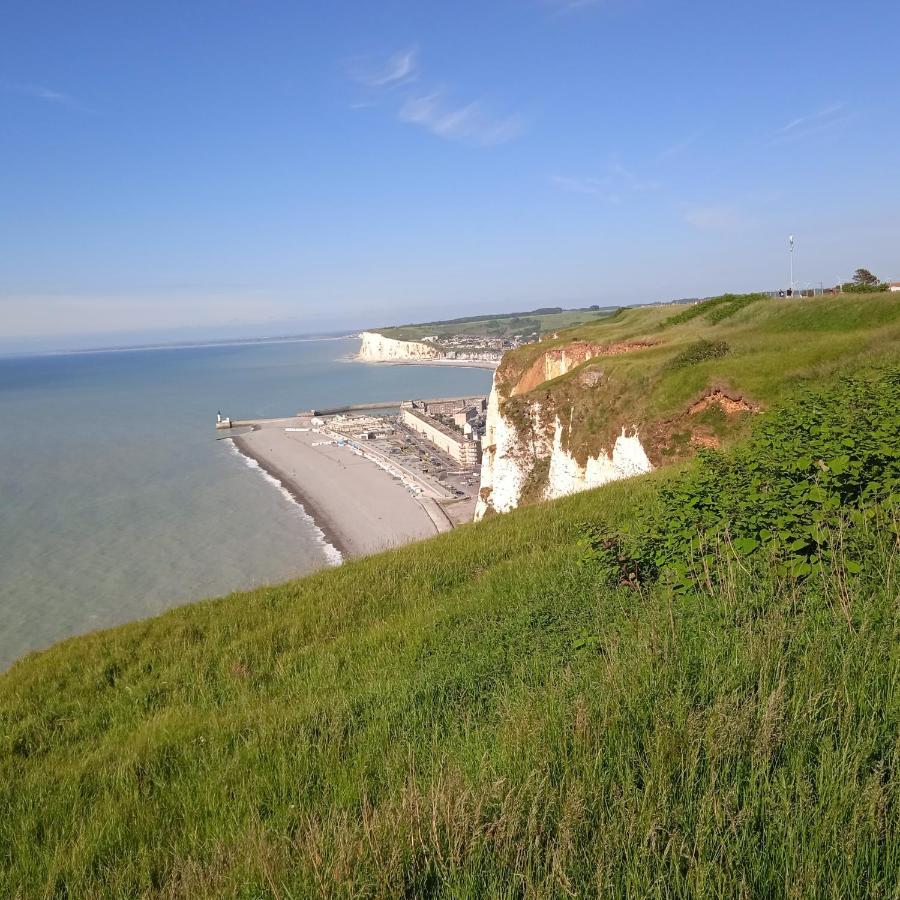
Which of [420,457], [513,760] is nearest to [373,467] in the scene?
[420,457]

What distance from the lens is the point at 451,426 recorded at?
8262 centimetres

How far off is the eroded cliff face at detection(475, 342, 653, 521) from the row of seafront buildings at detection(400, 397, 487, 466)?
32.9 metres

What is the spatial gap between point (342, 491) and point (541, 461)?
32041 mm

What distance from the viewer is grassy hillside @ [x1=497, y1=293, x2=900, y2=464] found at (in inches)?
691

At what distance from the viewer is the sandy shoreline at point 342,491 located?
4231 cm

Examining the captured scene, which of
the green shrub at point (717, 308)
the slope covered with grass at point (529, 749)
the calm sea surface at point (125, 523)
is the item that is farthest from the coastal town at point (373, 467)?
the green shrub at point (717, 308)

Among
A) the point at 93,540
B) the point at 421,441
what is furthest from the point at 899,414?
the point at 421,441

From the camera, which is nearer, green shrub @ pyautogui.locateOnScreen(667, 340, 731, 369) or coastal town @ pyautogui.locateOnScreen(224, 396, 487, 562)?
green shrub @ pyautogui.locateOnScreen(667, 340, 731, 369)

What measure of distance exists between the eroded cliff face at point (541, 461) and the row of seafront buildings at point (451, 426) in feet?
108

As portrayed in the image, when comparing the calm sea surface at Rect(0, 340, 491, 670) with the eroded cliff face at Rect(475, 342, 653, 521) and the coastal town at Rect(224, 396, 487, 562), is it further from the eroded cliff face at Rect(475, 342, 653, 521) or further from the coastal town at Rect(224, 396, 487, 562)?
the eroded cliff face at Rect(475, 342, 653, 521)

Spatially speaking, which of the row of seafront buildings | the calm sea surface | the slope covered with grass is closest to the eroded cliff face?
the calm sea surface

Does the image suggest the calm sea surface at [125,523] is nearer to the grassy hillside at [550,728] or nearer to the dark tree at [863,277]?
the grassy hillside at [550,728]

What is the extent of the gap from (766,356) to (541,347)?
19285mm

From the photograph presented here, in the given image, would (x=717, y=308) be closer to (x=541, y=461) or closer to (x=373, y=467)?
(x=541, y=461)
